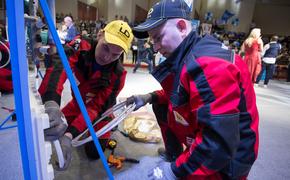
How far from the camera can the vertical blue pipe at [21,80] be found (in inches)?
18.7

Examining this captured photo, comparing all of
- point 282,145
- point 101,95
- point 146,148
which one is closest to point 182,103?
point 101,95

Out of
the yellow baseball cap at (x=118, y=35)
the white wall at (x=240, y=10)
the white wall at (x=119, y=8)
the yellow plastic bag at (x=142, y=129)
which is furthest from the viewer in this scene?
the white wall at (x=240, y=10)

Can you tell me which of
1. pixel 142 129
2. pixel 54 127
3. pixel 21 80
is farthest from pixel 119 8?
pixel 21 80

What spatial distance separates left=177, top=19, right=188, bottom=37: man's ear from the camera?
91 centimetres

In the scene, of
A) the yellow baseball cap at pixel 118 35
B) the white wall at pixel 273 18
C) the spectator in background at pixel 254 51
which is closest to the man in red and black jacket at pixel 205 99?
the yellow baseball cap at pixel 118 35

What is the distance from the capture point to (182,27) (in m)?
0.92

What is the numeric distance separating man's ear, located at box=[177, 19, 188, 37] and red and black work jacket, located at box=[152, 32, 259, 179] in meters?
0.03

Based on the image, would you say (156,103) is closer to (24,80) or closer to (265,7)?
(24,80)

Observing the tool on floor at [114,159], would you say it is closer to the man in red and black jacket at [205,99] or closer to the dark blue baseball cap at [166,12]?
the man in red and black jacket at [205,99]

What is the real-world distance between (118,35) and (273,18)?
14931 millimetres

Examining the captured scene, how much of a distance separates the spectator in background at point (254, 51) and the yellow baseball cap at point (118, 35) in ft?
14.4

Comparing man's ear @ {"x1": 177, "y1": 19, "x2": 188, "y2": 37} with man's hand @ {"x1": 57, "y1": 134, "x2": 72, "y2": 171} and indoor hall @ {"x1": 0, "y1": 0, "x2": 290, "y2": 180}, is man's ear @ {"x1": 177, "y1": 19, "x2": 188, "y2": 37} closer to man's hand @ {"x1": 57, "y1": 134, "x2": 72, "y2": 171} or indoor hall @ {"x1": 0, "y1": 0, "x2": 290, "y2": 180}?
indoor hall @ {"x1": 0, "y1": 0, "x2": 290, "y2": 180}

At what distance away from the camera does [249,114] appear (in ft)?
2.74

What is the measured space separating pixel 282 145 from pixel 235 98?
1.95 m
